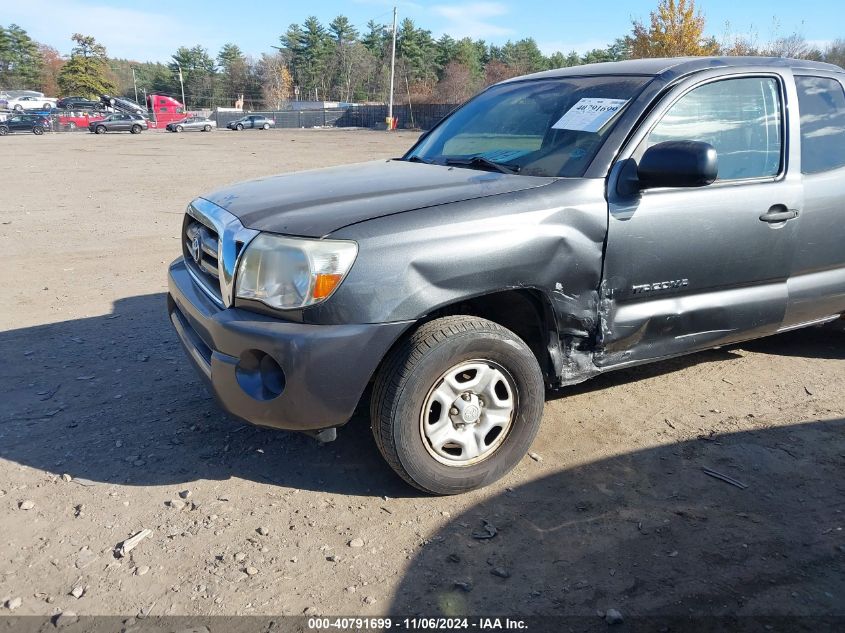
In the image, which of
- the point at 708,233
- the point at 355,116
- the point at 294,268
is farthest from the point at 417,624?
the point at 355,116

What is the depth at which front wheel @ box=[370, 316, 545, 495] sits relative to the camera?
278 cm

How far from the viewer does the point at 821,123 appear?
3.96m

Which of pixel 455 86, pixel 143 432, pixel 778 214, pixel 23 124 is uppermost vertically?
pixel 455 86

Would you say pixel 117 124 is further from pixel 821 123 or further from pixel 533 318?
pixel 533 318

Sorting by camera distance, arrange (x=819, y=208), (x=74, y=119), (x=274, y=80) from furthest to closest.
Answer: (x=274, y=80), (x=74, y=119), (x=819, y=208)

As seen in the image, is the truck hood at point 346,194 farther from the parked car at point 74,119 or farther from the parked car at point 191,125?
the parked car at point 191,125

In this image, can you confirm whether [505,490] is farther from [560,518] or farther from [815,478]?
[815,478]

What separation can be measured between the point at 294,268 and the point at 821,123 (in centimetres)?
316

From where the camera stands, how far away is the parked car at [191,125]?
54.4 meters

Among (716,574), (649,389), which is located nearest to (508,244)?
(716,574)

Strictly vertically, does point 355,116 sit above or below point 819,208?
below

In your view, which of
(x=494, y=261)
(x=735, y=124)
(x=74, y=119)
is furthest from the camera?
(x=74, y=119)

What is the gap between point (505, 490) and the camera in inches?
122

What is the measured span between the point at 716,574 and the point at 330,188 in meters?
2.27
